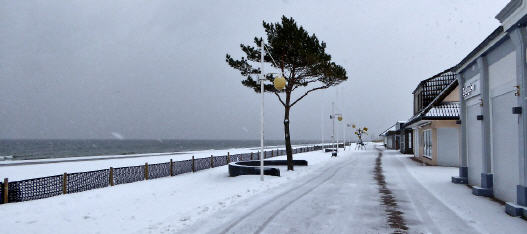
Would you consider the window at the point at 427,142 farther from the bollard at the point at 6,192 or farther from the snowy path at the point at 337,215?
the bollard at the point at 6,192

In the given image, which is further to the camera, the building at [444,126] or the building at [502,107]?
the building at [444,126]

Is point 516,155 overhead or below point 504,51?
below

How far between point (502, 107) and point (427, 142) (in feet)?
57.3

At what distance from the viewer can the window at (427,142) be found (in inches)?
1024

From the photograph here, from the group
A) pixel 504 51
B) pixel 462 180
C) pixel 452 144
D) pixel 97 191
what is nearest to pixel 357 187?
pixel 462 180

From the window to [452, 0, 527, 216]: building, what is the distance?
12145mm

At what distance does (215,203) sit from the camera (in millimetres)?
10734

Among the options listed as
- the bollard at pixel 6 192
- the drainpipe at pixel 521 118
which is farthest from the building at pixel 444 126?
the bollard at pixel 6 192

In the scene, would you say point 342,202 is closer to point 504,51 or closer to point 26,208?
point 504,51

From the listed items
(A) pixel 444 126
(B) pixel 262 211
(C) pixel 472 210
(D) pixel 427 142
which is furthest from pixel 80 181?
(D) pixel 427 142

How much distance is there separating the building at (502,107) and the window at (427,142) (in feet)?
39.8

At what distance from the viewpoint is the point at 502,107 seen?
1077cm

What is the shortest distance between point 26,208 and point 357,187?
1170 centimetres

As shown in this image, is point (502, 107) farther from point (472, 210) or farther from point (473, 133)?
point (473, 133)
